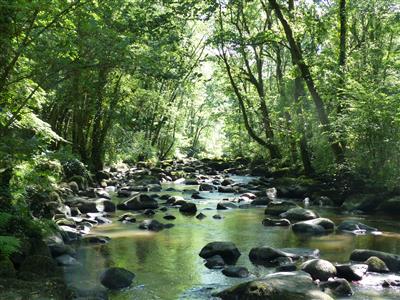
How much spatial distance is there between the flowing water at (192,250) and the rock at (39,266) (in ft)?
1.34

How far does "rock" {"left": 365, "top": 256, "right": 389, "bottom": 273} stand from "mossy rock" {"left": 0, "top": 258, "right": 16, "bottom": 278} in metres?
5.96

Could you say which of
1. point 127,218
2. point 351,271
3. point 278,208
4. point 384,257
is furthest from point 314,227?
point 127,218

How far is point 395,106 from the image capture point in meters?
15.1

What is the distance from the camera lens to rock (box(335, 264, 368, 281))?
7.82 m

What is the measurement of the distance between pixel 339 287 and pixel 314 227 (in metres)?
4.94

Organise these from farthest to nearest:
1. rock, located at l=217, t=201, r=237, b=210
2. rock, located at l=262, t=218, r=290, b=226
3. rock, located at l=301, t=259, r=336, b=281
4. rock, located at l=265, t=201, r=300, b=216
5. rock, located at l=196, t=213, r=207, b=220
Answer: rock, located at l=217, t=201, r=237, b=210, rock, located at l=265, t=201, r=300, b=216, rock, located at l=196, t=213, r=207, b=220, rock, located at l=262, t=218, r=290, b=226, rock, located at l=301, t=259, r=336, b=281

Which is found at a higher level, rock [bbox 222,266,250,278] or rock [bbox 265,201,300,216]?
rock [bbox 265,201,300,216]

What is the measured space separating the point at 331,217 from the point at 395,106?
4222 mm

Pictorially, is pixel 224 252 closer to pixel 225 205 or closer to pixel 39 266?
pixel 39 266

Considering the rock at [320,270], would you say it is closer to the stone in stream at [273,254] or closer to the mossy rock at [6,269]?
the stone in stream at [273,254]

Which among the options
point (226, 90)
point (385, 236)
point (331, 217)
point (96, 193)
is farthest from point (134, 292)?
point (226, 90)

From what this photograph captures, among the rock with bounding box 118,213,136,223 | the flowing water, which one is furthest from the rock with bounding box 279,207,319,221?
the rock with bounding box 118,213,136,223

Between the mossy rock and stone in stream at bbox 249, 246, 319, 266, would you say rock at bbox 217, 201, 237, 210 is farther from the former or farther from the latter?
the mossy rock

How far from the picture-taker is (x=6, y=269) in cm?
646
